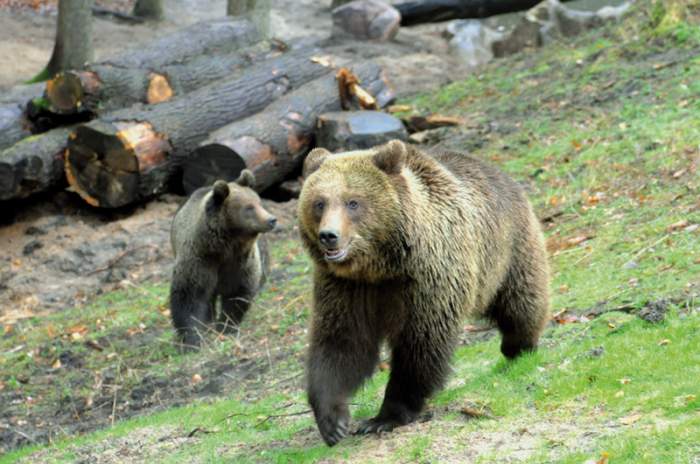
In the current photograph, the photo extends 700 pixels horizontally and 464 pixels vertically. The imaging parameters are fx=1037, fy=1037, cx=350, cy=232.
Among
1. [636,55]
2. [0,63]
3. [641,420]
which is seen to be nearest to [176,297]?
[641,420]

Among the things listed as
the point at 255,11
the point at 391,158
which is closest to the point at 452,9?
the point at 255,11

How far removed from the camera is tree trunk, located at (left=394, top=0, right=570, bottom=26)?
2814 cm

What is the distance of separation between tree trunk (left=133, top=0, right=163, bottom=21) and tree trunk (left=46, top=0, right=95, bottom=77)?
8442mm

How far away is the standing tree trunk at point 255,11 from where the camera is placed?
2267 cm

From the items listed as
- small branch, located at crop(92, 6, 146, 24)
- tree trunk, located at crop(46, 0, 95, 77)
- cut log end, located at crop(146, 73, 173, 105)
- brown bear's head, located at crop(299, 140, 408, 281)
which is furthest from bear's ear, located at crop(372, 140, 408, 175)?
small branch, located at crop(92, 6, 146, 24)

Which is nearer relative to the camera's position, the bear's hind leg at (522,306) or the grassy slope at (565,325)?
the grassy slope at (565,325)

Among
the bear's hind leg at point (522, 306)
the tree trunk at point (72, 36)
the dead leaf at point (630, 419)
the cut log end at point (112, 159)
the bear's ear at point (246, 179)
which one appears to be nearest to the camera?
the dead leaf at point (630, 419)

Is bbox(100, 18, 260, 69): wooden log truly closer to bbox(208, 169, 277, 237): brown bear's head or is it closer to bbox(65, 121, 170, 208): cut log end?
bbox(65, 121, 170, 208): cut log end

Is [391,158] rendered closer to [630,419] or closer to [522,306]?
[522,306]

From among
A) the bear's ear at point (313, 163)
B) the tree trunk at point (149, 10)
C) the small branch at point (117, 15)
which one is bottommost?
the small branch at point (117, 15)

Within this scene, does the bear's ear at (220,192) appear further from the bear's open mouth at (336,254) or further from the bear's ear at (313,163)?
the bear's open mouth at (336,254)

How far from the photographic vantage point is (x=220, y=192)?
41.2ft

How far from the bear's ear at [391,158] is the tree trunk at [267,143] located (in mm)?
9955

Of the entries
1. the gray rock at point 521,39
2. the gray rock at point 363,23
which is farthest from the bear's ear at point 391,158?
the gray rock at point 363,23
